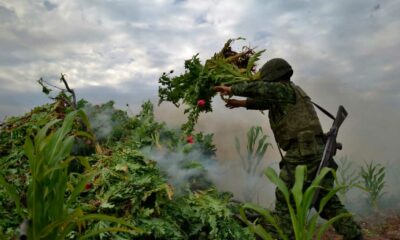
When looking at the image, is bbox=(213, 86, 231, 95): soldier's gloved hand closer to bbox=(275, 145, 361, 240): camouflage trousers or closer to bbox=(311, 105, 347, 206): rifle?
bbox=(275, 145, 361, 240): camouflage trousers

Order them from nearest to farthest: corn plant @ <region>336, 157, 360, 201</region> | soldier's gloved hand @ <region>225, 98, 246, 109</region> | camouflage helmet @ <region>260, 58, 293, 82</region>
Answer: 1. camouflage helmet @ <region>260, 58, 293, 82</region>
2. soldier's gloved hand @ <region>225, 98, 246, 109</region>
3. corn plant @ <region>336, 157, 360, 201</region>

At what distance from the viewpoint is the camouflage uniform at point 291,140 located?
369 cm

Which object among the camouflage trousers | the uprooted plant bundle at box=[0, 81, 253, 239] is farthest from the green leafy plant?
the camouflage trousers

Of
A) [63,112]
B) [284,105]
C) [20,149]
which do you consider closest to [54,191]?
[20,149]

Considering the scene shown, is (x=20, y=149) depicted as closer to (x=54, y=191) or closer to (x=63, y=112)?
(x=63, y=112)

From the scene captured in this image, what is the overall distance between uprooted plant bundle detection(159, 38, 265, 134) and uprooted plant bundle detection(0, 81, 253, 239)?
42cm

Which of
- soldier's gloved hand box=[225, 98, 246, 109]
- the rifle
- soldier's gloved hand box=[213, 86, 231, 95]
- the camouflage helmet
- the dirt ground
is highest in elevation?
the camouflage helmet

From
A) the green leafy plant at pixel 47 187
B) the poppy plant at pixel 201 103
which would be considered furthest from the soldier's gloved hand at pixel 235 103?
the green leafy plant at pixel 47 187

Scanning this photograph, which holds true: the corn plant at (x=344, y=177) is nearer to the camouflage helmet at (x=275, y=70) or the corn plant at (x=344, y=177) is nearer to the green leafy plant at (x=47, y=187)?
the camouflage helmet at (x=275, y=70)

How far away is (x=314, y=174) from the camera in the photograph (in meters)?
3.75

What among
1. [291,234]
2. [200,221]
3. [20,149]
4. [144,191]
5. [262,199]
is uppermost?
[20,149]

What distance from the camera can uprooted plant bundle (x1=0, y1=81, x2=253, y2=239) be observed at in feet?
6.15

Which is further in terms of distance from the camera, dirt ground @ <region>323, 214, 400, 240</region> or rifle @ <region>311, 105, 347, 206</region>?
dirt ground @ <region>323, 214, 400, 240</region>

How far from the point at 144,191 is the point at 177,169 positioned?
1.77 ft
